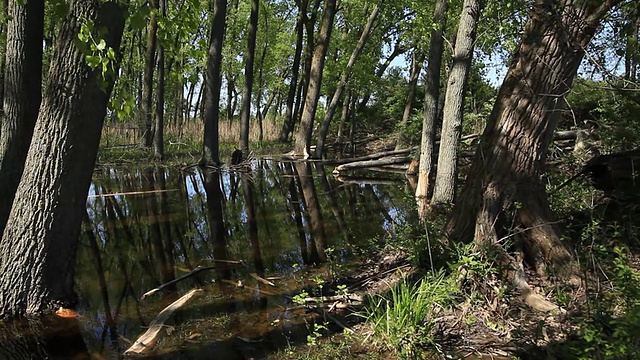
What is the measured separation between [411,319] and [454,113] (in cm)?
499

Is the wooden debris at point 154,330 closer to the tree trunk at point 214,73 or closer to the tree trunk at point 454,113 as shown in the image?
the tree trunk at point 454,113

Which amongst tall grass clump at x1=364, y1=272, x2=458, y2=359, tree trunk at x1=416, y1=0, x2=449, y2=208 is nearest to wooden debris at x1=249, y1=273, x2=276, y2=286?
tall grass clump at x1=364, y1=272, x2=458, y2=359

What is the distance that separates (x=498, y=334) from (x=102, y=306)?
3776 millimetres

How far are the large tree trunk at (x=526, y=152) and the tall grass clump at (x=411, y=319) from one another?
0.82m

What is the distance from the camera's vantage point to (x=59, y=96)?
3.89m

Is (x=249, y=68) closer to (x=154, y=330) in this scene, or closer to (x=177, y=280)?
(x=177, y=280)

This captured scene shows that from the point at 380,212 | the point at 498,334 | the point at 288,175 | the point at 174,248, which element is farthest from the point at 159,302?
the point at 288,175

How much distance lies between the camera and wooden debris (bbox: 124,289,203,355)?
364 cm

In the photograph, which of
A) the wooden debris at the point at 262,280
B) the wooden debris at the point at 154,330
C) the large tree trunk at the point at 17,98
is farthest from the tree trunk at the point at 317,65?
the wooden debris at the point at 154,330

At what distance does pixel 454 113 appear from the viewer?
766 centimetres

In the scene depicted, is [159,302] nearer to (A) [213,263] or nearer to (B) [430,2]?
(A) [213,263]

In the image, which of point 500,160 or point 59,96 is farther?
point 500,160

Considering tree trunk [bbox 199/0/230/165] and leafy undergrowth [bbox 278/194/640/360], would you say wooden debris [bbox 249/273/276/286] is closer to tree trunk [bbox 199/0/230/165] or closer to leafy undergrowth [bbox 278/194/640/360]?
leafy undergrowth [bbox 278/194/640/360]

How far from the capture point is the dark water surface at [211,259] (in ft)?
12.6
